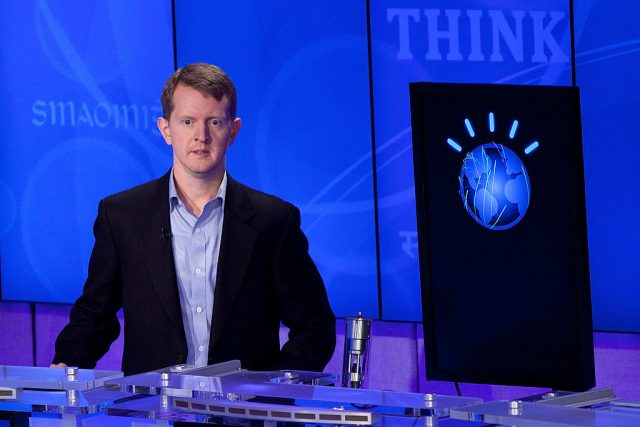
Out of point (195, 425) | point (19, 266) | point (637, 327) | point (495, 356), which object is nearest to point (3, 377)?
point (195, 425)

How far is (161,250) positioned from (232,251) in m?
0.18

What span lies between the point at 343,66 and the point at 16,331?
2885 millimetres

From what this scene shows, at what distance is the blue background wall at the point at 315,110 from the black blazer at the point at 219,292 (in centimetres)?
319

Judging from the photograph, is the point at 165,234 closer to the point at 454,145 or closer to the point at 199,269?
the point at 199,269

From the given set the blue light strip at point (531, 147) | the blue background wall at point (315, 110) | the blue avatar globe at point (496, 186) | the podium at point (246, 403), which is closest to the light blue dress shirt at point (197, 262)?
the podium at point (246, 403)

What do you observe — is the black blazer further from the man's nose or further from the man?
the man's nose

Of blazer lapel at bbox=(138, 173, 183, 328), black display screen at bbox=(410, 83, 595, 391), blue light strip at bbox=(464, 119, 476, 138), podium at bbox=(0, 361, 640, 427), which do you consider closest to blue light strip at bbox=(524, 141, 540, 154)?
black display screen at bbox=(410, 83, 595, 391)

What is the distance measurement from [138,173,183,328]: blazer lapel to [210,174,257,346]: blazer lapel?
11 centimetres

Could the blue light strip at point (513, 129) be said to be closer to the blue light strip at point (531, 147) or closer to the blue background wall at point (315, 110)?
the blue light strip at point (531, 147)

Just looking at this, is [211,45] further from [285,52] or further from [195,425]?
[195,425]

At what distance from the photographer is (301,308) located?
10.00 ft

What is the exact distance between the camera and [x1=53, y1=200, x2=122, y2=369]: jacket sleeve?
297 cm

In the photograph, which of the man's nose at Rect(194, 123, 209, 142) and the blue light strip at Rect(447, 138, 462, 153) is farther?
the man's nose at Rect(194, 123, 209, 142)

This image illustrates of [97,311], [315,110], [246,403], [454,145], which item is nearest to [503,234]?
[454,145]
